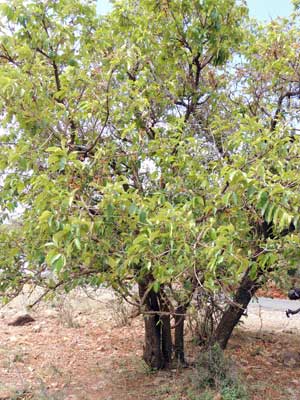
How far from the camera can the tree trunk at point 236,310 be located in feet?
14.7

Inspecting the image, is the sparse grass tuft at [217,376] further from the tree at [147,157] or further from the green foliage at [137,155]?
the green foliage at [137,155]

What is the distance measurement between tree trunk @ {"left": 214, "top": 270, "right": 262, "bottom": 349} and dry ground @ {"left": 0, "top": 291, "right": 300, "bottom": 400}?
0.45 m

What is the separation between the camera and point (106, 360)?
532cm

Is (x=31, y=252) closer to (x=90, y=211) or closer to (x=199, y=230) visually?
(x=90, y=211)

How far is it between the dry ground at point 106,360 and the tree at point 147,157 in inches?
18.3

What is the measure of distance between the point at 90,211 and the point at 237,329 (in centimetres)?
439

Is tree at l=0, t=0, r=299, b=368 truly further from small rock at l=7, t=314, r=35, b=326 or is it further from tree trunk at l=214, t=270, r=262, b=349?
small rock at l=7, t=314, r=35, b=326

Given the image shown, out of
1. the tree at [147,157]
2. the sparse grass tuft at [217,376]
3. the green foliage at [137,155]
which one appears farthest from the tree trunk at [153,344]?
the green foliage at [137,155]

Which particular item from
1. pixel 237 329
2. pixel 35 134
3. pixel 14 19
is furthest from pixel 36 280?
pixel 237 329

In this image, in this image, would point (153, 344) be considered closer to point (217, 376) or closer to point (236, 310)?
point (217, 376)

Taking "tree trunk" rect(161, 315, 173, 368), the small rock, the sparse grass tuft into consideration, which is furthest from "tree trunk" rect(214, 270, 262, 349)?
the small rock

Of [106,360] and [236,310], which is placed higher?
[236,310]

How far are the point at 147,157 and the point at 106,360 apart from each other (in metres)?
2.84

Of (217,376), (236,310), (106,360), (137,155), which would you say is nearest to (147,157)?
(137,155)
